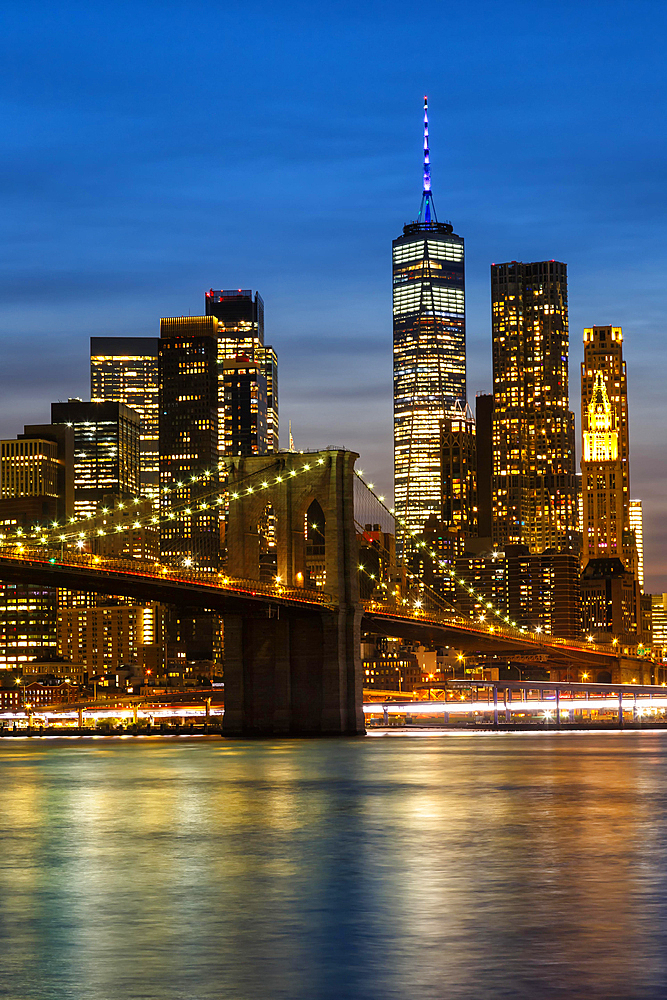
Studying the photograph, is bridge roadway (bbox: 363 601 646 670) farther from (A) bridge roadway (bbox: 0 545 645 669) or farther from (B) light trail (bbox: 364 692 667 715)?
(B) light trail (bbox: 364 692 667 715)

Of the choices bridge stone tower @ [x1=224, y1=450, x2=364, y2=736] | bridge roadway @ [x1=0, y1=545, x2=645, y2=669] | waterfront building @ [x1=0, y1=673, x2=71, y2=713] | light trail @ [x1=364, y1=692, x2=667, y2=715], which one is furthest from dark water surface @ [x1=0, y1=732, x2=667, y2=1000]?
waterfront building @ [x1=0, y1=673, x2=71, y2=713]

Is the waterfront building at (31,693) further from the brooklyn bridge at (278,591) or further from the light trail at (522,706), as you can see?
the brooklyn bridge at (278,591)

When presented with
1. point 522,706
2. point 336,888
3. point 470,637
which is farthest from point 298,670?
point 336,888

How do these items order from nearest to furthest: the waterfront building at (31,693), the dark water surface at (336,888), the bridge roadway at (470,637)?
the dark water surface at (336,888) → the bridge roadway at (470,637) → the waterfront building at (31,693)

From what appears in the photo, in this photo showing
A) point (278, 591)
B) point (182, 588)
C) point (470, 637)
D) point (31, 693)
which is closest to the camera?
point (182, 588)

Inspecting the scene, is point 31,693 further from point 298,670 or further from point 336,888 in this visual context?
point 336,888

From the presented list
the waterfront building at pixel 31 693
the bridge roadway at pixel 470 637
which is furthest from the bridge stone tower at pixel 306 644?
the waterfront building at pixel 31 693
